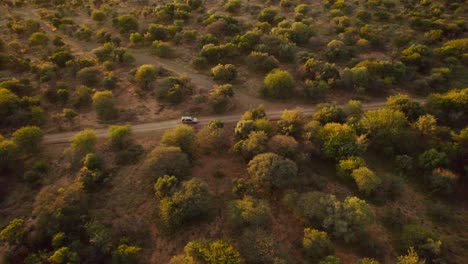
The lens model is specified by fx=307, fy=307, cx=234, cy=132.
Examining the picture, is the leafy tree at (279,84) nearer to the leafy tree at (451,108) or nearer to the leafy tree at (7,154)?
the leafy tree at (451,108)

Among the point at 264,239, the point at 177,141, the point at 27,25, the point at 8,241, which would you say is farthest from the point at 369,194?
the point at 27,25

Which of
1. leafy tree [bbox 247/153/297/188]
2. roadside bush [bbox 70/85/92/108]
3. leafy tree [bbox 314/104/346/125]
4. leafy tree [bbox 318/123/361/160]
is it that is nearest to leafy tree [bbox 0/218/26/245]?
roadside bush [bbox 70/85/92/108]

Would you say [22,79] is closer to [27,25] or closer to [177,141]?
[27,25]

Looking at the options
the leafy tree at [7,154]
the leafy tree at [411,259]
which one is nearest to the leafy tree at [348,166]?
the leafy tree at [411,259]

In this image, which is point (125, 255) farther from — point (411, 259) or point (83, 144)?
point (411, 259)

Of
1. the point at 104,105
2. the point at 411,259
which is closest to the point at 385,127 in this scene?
the point at 411,259

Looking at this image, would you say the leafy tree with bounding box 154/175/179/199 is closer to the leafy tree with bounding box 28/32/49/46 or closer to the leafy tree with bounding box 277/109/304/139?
the leafy tree with bounding box 277/109/304/139
